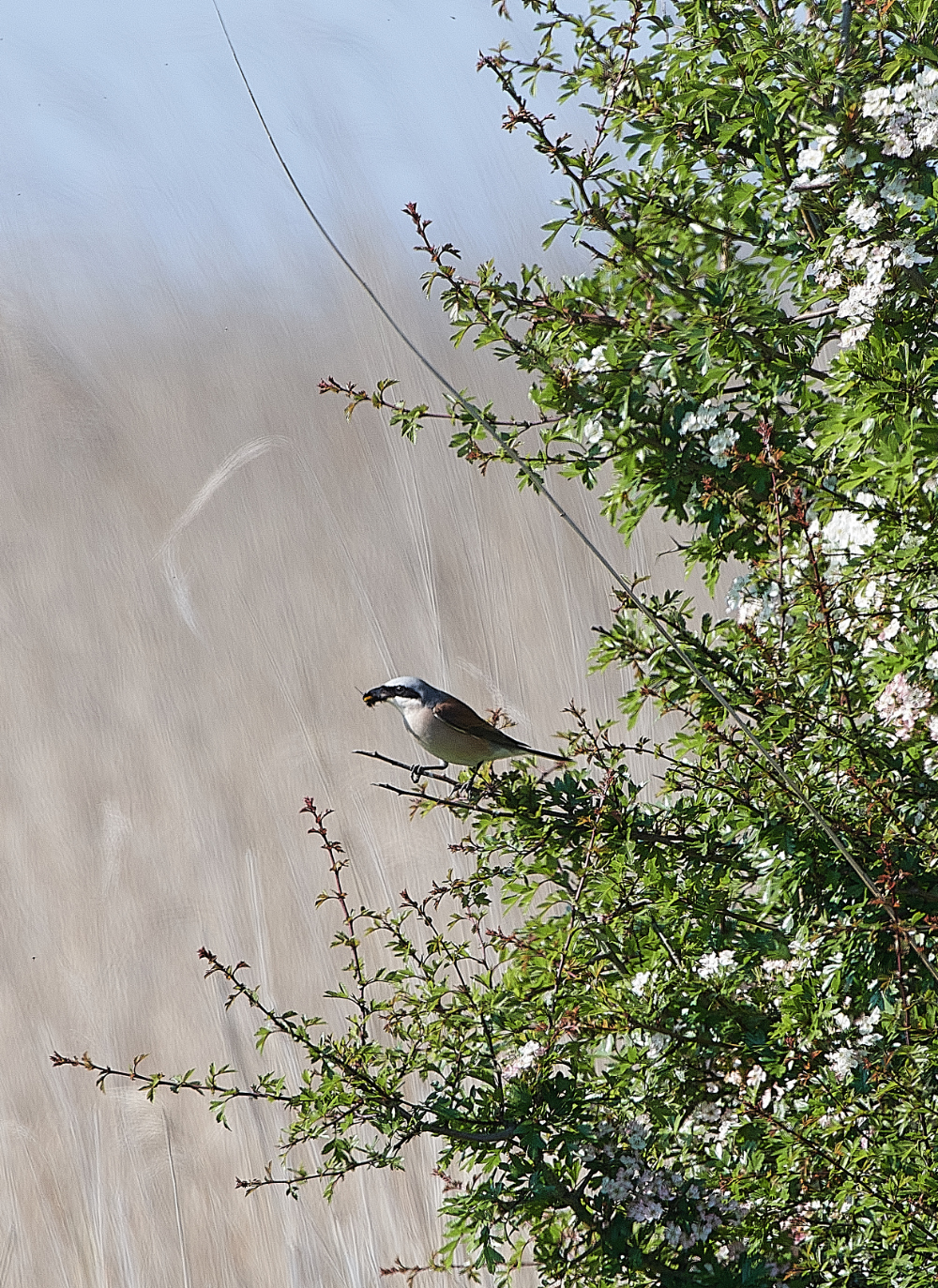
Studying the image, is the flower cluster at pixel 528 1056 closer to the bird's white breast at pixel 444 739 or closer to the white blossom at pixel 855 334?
the bird's white breast at pixel 444 739

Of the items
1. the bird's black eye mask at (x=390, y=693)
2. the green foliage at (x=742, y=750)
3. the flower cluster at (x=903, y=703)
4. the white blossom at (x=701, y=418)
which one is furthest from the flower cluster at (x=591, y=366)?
the bird's black eye mask at (x=390, y=693)

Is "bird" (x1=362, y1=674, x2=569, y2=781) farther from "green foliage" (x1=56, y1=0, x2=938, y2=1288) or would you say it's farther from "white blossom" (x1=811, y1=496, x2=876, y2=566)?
"white blossom" (x1=811, y1=496, x2=876, y2=566)

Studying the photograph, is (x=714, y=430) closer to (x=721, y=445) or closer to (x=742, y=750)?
(x=721, y=445)

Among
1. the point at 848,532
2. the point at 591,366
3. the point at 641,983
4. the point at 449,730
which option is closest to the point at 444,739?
the point at 449,730

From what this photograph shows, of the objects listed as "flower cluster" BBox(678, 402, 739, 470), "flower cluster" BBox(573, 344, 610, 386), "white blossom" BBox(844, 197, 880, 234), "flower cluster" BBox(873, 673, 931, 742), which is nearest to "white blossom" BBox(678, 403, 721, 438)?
"flower cluster" BBox(678, 402, 739, 470)

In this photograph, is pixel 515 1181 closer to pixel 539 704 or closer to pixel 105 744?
pixel 539 704

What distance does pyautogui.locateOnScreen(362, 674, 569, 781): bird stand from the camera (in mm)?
1659

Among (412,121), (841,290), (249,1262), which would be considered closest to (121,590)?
(412,121)

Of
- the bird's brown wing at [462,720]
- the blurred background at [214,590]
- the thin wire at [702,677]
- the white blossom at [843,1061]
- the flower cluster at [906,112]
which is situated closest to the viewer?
the thin wire at [702,677]

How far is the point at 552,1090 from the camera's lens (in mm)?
1334

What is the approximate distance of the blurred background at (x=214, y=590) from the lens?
2287 millimetres

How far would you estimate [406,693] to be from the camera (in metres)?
1.74

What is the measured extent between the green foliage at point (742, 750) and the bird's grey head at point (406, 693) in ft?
0.83

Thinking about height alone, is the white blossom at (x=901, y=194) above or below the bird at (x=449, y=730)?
above
